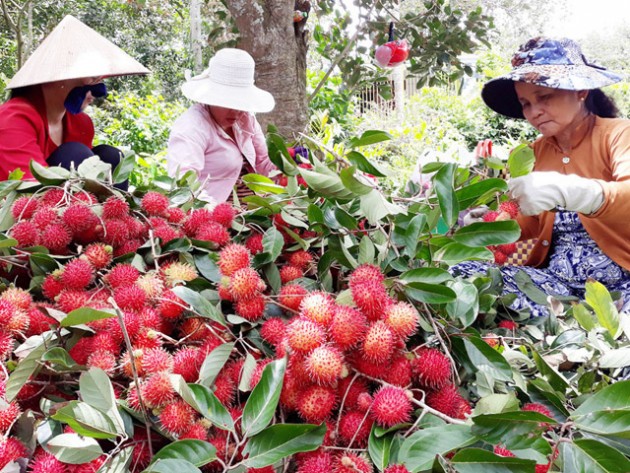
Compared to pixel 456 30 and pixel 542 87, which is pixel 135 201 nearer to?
pixel 542 87

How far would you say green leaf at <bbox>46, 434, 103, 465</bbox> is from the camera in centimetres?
46

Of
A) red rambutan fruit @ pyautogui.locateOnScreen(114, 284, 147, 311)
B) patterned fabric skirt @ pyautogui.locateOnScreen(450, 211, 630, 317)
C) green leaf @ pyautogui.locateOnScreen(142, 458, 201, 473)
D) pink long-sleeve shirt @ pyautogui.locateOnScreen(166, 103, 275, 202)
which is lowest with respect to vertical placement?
patterned fabric skirt @ pyautogui.locateOnScreen(450, 211, 630, 317)

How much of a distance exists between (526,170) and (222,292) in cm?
51

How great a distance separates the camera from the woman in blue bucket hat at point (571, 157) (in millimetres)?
1361

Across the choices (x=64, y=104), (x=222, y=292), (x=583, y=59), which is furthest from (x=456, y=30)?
(x=222, y=292)

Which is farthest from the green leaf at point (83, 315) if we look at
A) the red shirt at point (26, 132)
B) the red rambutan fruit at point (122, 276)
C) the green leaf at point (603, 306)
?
the red shirt at point (26, 132)

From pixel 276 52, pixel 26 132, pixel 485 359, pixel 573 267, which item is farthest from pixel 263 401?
pixel 276 52

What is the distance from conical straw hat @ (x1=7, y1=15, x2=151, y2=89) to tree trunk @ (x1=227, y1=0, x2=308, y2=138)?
1.52ft

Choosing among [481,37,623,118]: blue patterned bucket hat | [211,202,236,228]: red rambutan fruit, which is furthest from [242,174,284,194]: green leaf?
[481,37,623,118]: blue patterned bucket hat

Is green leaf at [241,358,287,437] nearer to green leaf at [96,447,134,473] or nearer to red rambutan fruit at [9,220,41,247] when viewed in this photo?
green leaf at [96,447,134,473]

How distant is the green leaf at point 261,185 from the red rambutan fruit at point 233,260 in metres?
0.22

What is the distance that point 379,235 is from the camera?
0.73 m

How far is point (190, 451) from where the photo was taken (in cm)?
45

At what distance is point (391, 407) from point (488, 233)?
0.30 metres
